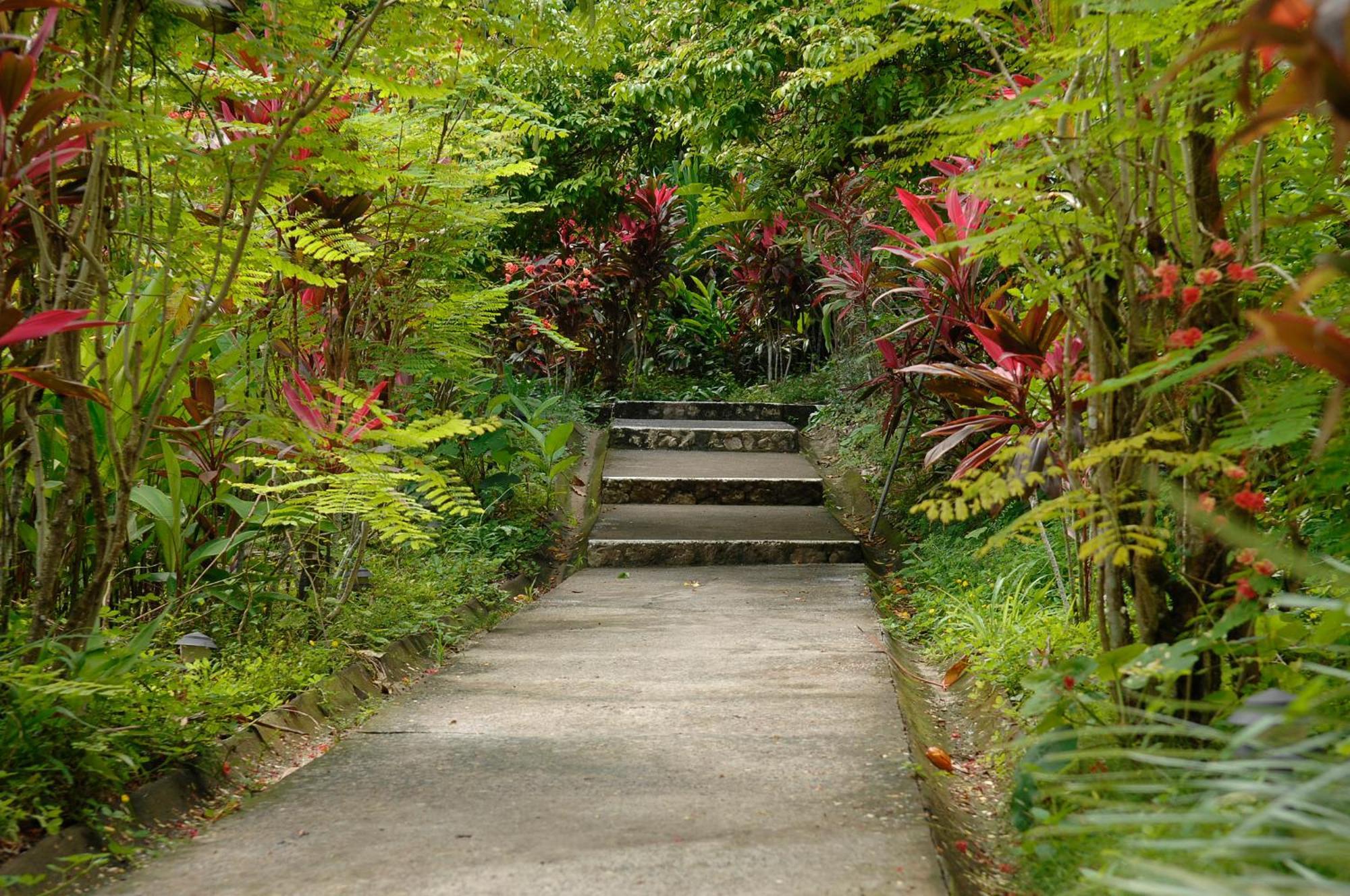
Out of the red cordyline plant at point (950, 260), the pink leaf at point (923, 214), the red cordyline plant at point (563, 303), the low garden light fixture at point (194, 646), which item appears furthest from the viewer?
the red cordyline plant at point (563, 303)

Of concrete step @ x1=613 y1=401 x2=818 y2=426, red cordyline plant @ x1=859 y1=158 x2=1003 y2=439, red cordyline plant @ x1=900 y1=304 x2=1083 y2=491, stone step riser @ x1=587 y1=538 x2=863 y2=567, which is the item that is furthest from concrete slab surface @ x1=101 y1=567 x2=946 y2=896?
concrete step @ x1=613 y1=401 x2=818 y2=426

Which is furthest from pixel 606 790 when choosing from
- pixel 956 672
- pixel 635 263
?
pixel 635 263

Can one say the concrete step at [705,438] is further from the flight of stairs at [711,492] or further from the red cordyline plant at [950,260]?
the red cordyline plant at [950,260]

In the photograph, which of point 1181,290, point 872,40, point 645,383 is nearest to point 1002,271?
point 872,40

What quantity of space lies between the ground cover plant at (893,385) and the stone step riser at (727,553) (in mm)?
490

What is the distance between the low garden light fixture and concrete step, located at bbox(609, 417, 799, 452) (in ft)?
16.9

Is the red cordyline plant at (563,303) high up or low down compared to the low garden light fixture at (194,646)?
up

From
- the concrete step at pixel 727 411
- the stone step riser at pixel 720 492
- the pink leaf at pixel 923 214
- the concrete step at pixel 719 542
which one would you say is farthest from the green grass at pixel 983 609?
the concrete step at pixel 727 411

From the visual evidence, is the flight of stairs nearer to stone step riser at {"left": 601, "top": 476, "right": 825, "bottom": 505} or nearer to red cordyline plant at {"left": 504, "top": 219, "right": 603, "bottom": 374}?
stone step riser at {"left": 601, "top": 476, "right": 825, "bottom": 505}

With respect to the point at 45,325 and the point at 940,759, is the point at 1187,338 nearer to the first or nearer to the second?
the point at 940,759

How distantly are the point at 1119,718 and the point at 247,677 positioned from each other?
1943 millimetres

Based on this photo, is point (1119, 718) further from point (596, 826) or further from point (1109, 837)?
point (596, 826)

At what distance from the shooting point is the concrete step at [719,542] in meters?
5.51

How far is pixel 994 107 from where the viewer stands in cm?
177
